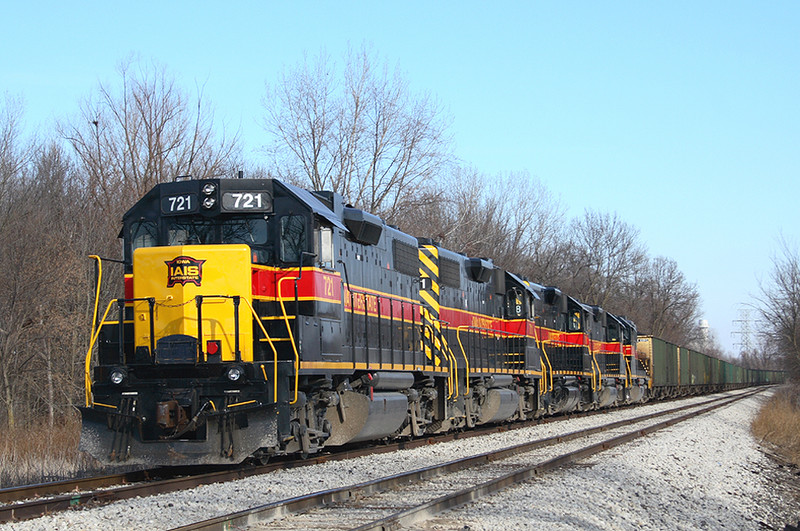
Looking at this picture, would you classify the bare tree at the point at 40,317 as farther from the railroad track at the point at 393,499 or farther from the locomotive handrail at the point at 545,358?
the railroad track at the point at 393,499

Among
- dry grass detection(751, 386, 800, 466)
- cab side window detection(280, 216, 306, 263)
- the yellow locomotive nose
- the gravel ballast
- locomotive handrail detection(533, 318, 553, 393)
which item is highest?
cab side window detection(280, 216, 306, 263)

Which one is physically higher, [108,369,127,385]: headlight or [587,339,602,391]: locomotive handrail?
[108,369,127,385]: headlight

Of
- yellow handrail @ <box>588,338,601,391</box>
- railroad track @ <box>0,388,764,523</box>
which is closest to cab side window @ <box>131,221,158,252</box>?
railroad track @ <box>0,388,764,523</box>

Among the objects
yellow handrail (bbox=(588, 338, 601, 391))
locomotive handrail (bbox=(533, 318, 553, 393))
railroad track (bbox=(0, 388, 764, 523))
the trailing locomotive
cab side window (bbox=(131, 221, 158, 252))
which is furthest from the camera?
yellow handrail (bbox=(588, 338, 601, 391))

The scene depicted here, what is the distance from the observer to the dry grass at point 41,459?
34.3ft

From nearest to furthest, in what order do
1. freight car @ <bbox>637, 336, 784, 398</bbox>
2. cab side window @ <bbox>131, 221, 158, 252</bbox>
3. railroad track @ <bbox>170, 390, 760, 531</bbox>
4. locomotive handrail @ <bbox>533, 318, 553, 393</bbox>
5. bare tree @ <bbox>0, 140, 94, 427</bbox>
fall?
railroad track @ <bbox>170, 390, 760, 531</bbox> < cab side window @ <bbox>131, 221, 158, 252</bbox> < bare tree @ <bbox>0, 140, 94, 427</bbox> < locomotive handrail @ <bbox>533, 318, 553, 393</bbox> < freight car @ <bbox>637, 336, 784, 398</bbox>

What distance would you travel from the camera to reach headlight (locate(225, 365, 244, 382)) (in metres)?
9.69

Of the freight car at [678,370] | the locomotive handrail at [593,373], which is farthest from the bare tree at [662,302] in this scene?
the locomotive handrail at [593,373]

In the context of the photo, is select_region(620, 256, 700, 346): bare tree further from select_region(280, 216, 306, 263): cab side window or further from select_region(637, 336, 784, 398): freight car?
select_region(280, 216, 306, 263): cab side window

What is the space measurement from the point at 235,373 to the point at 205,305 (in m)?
0.95

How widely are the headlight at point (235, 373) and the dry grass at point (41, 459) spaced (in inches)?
106

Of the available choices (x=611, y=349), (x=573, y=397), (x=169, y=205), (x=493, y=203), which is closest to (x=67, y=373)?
(x=169, y=205)

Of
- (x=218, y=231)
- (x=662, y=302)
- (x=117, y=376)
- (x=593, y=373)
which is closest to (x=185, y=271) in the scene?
(x=218, y=231)

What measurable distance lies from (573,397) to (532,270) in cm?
2824
